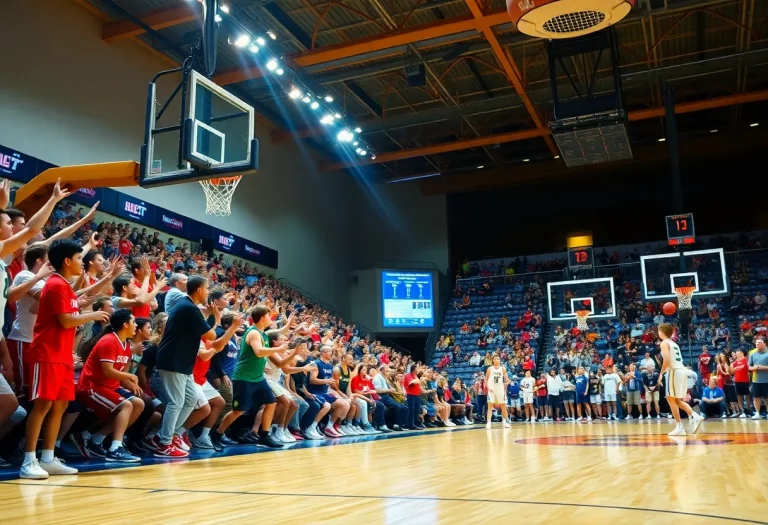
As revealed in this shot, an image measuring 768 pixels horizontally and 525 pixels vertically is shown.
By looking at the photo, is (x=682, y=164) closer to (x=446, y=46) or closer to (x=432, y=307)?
(x=432, y=307)

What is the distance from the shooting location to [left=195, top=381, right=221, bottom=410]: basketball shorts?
643 centimetres

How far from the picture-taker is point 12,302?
189 inches

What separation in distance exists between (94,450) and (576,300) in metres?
16.7

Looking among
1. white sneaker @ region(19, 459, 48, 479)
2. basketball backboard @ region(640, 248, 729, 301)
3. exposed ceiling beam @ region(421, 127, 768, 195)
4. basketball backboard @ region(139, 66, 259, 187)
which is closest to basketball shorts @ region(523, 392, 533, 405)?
basketball backboard @ region(640, 248, 729, 301)

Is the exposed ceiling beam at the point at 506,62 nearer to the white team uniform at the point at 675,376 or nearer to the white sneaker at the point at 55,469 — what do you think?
the white team uniform at the point at 675,376

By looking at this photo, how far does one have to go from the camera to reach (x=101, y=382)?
548cm

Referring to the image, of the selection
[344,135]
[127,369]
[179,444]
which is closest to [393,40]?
[344,135]

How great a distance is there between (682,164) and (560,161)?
4657mm

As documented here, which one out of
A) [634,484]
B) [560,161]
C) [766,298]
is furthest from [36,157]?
[766,298]

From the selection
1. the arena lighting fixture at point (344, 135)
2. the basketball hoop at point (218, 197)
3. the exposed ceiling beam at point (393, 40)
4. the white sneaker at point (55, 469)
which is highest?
the exposed ceiling beam at point (393, 40)

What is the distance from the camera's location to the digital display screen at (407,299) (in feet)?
81.6

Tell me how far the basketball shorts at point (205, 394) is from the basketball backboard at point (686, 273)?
46.2 ft

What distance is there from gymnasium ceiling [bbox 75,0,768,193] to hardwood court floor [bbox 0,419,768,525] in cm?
1117

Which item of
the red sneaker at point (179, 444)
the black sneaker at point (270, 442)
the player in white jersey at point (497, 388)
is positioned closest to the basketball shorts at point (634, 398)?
the player in white jersey at point (497, 388)
